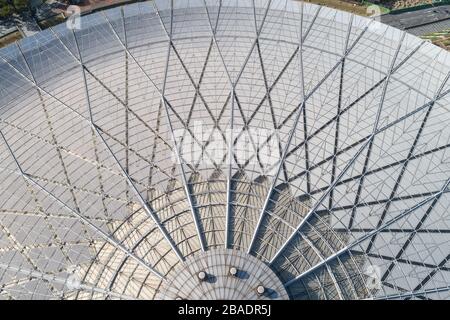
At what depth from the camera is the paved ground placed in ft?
402

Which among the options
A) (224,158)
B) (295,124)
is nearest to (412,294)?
(295,124)

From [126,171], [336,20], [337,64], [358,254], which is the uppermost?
[336,20]

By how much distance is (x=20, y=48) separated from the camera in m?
62.2

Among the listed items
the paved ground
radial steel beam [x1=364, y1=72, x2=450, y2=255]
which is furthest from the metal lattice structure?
the paved ground

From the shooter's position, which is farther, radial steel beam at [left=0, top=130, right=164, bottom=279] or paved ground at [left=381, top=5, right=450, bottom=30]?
paved ground at [left=381, top=5, right=450, bottom=30]

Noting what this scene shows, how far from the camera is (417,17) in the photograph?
409ft

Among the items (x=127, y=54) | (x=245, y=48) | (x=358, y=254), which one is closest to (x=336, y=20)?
(x=245, y=48)

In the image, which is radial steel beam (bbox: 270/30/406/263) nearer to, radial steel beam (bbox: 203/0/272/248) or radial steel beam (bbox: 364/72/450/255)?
radial steel beam (bbox: 364/72/450/255)

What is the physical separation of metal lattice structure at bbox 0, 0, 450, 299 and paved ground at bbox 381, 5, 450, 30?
70.6m

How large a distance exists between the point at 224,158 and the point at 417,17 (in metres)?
106

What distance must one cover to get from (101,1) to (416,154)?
382ft

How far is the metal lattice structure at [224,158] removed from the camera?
44.8m

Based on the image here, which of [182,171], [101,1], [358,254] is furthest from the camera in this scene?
[101,1]

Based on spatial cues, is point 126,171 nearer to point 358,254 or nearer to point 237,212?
point 237,212
